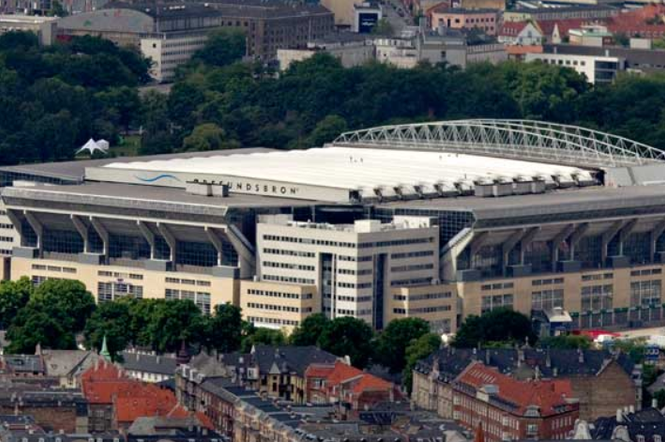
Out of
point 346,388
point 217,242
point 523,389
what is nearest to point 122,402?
point 346,388

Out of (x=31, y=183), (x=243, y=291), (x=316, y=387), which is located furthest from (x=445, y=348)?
(x=31, y=183)

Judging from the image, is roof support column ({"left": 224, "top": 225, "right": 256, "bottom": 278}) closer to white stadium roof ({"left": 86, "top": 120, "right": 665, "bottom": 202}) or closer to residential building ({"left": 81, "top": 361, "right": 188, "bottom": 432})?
white stadium roof ({"left": 86, "top": 120, "right": 665, "bottom": 202})

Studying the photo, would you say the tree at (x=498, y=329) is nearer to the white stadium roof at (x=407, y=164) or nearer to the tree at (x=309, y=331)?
the tree at (x=309, y=331)

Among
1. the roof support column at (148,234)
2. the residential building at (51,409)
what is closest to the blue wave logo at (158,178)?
the roof support column at (148,234)

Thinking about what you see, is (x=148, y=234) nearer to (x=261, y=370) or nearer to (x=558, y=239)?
(x=558, y=239)

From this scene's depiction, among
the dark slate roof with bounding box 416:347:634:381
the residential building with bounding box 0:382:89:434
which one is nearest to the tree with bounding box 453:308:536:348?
the dark slate roof with bounding box 416:347:634:381

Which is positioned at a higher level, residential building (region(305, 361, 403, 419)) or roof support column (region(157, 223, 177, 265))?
roof support column (region(157, 223, 177, 265))
